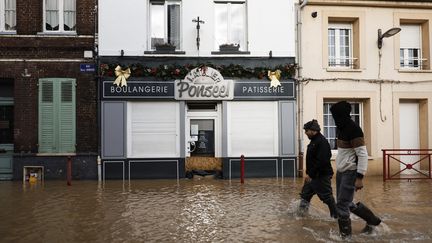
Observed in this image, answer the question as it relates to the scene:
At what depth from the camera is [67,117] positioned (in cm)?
1331

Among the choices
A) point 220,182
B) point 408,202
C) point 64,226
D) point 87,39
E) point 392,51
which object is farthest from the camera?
point 392,51

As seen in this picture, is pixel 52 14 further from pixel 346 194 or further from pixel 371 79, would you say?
pixel 346 194

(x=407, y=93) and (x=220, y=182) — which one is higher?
(x=407, y=93)

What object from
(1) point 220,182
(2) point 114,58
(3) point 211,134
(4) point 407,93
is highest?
(2) point 114,58

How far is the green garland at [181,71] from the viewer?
13414 mm

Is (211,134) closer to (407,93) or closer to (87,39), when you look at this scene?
(87,39)

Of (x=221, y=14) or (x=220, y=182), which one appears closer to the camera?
(x=220, y=182)

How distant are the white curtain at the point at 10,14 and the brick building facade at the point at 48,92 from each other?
28 mm

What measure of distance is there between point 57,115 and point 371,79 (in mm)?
10004

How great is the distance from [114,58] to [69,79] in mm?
1508

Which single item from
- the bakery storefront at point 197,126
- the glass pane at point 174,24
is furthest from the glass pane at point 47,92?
the glass pane at point 174,24

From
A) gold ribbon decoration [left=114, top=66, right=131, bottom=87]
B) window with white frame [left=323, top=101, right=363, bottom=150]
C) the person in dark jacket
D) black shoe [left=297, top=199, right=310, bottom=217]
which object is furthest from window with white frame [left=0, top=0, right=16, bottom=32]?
black shoe [left=297, top=199, right=310, bottom=217]

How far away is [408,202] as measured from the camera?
29.2 feet

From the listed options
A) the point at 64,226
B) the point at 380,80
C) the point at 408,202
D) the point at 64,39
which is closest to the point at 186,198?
the point at 64,226
